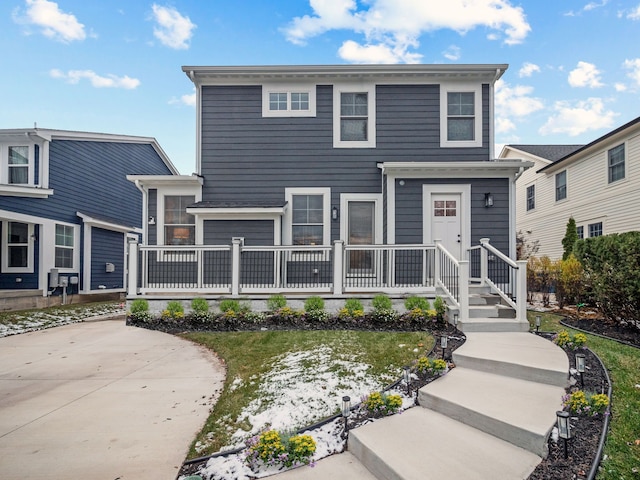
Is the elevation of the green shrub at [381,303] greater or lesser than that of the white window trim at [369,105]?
lesser

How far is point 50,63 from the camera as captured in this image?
1454 cm

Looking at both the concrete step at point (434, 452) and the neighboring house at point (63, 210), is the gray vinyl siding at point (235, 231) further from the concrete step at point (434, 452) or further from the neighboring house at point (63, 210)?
the neighboring house at point (63, 210)

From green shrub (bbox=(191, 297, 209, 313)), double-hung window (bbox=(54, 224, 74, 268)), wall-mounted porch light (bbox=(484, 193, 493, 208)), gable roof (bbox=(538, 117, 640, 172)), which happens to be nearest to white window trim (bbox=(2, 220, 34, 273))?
double-hung window (bbox=(54, 224, 74, 268))

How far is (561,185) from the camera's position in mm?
15375

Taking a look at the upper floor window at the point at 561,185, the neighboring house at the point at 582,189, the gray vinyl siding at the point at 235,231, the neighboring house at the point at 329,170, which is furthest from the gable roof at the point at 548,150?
the gray vinyl siding at the point at 235,231

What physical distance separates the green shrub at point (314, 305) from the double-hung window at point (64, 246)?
32.1ft

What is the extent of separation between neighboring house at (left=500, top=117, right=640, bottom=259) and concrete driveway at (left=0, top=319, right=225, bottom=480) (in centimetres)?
1406

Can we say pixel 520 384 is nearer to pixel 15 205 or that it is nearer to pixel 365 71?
pixel 365 71

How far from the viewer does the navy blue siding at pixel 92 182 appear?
11203mm

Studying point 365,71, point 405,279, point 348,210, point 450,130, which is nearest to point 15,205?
point 348,210

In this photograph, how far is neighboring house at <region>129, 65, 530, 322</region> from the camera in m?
7.88

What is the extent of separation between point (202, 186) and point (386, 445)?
7.50 m

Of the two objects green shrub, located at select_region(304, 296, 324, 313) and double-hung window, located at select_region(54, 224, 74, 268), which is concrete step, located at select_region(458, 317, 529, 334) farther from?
double-hung window, located at select_region(54, 224, 74, 268)

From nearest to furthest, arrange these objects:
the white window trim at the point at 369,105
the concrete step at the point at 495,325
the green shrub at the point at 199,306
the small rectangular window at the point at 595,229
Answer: the concrete step at the point at 495,325, the green shrub at the point at 199,306, the white window trim at the point at 369,105, the small rectangular window at the point at 595,229
